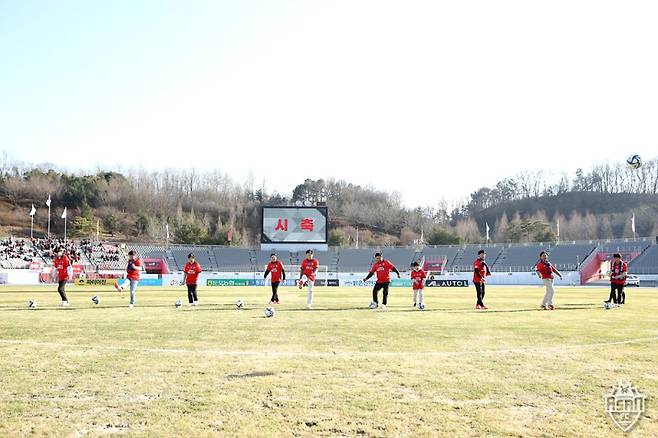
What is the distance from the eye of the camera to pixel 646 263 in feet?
221

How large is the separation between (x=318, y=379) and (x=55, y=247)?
73.5 meters

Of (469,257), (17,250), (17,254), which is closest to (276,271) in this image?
(17,254)

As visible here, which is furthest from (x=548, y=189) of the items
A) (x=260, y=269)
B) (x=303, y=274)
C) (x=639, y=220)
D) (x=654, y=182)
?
(x=303, y=274)

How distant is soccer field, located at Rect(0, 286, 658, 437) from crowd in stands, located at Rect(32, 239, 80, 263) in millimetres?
60893

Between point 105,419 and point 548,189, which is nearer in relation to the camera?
point 105,419

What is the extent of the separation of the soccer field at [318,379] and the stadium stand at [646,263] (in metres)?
59.8

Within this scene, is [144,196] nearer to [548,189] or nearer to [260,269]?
[260,269]

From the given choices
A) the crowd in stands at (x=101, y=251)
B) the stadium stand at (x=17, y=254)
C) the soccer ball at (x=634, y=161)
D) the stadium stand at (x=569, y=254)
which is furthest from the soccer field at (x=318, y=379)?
the crowd in stands at (x=101, y=251)

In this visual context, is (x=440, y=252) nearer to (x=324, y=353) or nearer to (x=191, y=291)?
(x=191, y=291)

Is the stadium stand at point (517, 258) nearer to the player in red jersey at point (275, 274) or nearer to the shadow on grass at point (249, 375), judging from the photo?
the player in red jersey at point (275, 274)

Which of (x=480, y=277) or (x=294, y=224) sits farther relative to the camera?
(x=294, y=224)

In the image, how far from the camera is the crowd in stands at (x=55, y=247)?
70.3 m

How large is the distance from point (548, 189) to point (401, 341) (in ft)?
499

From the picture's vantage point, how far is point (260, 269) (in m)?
78.2
